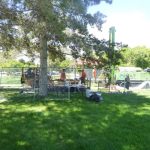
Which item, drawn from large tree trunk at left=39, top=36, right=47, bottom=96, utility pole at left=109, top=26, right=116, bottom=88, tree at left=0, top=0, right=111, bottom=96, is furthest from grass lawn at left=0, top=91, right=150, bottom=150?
utility pole at left=109, top=26, right=116, bottom=88

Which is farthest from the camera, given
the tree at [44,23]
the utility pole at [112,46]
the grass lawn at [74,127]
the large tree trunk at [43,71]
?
the utility pole at [112,46]

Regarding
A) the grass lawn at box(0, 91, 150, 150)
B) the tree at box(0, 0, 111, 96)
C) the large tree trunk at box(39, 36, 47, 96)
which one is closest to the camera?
the grass lawn at box(0, 91, 150, 150)

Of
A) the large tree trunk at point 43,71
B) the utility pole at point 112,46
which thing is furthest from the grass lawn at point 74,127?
the utility pole at point 112,46

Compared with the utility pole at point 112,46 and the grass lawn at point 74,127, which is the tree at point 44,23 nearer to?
the utility pole at point 112,46

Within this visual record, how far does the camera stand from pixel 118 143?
10445 millimetres

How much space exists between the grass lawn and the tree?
2.95m

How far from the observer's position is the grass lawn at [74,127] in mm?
10305

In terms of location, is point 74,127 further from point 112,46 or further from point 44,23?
point 112,46

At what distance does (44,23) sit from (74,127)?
4382 millimetres

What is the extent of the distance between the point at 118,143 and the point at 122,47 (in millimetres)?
15057

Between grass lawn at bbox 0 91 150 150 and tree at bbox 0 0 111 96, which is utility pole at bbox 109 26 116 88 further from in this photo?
grass lawn at bbox 0 91 150 150

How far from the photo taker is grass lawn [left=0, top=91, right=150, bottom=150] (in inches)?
406

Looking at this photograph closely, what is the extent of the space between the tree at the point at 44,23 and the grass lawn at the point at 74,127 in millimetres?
2953

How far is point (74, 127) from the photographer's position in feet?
40.6
